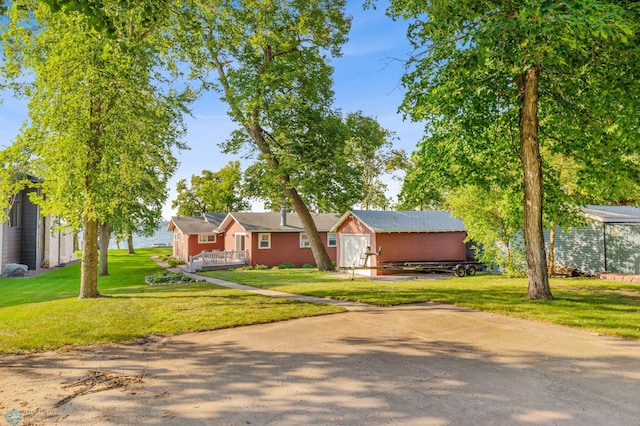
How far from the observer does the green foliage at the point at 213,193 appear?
53906 mm

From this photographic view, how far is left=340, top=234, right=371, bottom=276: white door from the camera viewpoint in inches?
943

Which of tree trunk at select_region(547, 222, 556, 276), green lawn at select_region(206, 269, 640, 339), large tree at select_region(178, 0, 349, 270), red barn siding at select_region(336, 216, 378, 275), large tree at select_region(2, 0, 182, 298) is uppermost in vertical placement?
large tree at select_region(178, 0, 349, 270)

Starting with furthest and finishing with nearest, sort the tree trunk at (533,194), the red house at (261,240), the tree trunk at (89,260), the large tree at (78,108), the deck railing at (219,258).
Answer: the red house at (261,240)
the deck railing at (219,258)
the tree trunk at (89,260)
the tree trunk at (533,194)
the large tree at (78,108)

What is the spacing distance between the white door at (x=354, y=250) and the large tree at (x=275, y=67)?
4082 mm

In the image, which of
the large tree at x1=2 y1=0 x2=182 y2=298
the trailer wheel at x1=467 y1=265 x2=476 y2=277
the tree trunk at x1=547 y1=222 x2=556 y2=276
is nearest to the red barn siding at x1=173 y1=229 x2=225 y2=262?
the large tree at x1=2 y1=0 x2=182 y2=298

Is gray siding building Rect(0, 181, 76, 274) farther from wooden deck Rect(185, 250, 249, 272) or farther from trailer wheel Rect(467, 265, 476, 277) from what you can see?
trailer wheel Rect(467, 265, 476, 277)

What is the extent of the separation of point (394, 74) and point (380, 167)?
3584 centimetres

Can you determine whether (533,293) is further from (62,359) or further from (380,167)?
(380,167)

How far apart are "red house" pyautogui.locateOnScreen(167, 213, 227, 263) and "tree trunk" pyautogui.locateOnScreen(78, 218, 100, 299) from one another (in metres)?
21.9

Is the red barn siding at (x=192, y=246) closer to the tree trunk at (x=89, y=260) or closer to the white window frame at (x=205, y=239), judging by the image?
the white window frame at (x=205, y=239)

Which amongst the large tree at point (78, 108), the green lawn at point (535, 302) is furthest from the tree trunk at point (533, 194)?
the large tree at point (78, 108)

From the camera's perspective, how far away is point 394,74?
1272cm

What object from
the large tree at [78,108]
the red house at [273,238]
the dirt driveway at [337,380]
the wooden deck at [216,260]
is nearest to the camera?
the dirt driveway at [337,380]

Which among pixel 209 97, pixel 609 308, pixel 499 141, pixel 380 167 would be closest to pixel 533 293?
pixel 609 308
